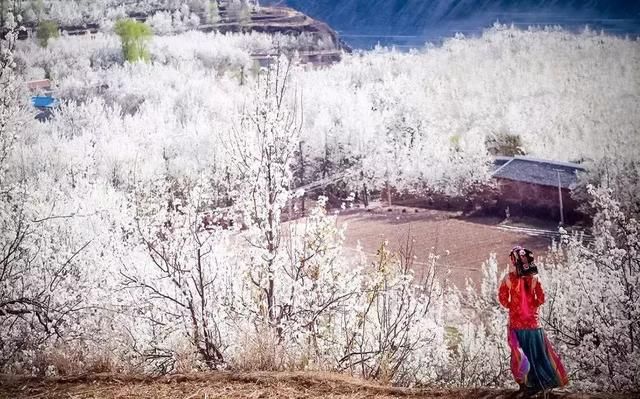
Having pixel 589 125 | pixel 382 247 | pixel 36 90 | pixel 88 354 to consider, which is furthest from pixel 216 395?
pixel 589 125

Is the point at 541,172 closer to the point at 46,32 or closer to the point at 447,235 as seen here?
the point at 447,235

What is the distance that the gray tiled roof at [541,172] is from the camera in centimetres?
569

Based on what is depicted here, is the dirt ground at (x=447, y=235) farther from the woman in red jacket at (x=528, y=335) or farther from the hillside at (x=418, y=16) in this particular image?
the woman in red jacket at (x=528, y=335)

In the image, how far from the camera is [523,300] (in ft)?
11.9

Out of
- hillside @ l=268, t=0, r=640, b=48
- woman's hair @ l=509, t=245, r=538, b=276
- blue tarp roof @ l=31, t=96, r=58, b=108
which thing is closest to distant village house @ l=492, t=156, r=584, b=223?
hillside @ l=268, t=0, r=640, b=48

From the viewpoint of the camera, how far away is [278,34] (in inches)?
254

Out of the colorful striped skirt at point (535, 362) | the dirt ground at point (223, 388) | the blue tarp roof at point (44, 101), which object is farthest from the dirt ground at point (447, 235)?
the blue tarp roof at point (44, 101)

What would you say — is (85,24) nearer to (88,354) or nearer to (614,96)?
(88,354)

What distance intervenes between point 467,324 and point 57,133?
5.14 meters

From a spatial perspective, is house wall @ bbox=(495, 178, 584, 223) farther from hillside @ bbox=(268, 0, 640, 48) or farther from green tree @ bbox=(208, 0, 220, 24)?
green tree @ bbox=(208, 0, 220, 24)

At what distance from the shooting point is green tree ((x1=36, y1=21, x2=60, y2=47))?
5973 millimetres

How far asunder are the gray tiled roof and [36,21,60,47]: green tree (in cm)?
464

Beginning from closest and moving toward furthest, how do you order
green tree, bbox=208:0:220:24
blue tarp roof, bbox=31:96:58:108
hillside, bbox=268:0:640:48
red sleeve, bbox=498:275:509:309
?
1. red sleeve, bbox=498:275:509:309
2. blue tarp roof, bbox=31:96:58:108
3. hillside, bbox=268:0:640:48
4. green tree, bbox=208:0:220:24

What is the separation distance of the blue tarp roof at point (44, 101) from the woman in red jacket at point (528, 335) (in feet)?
15.4
